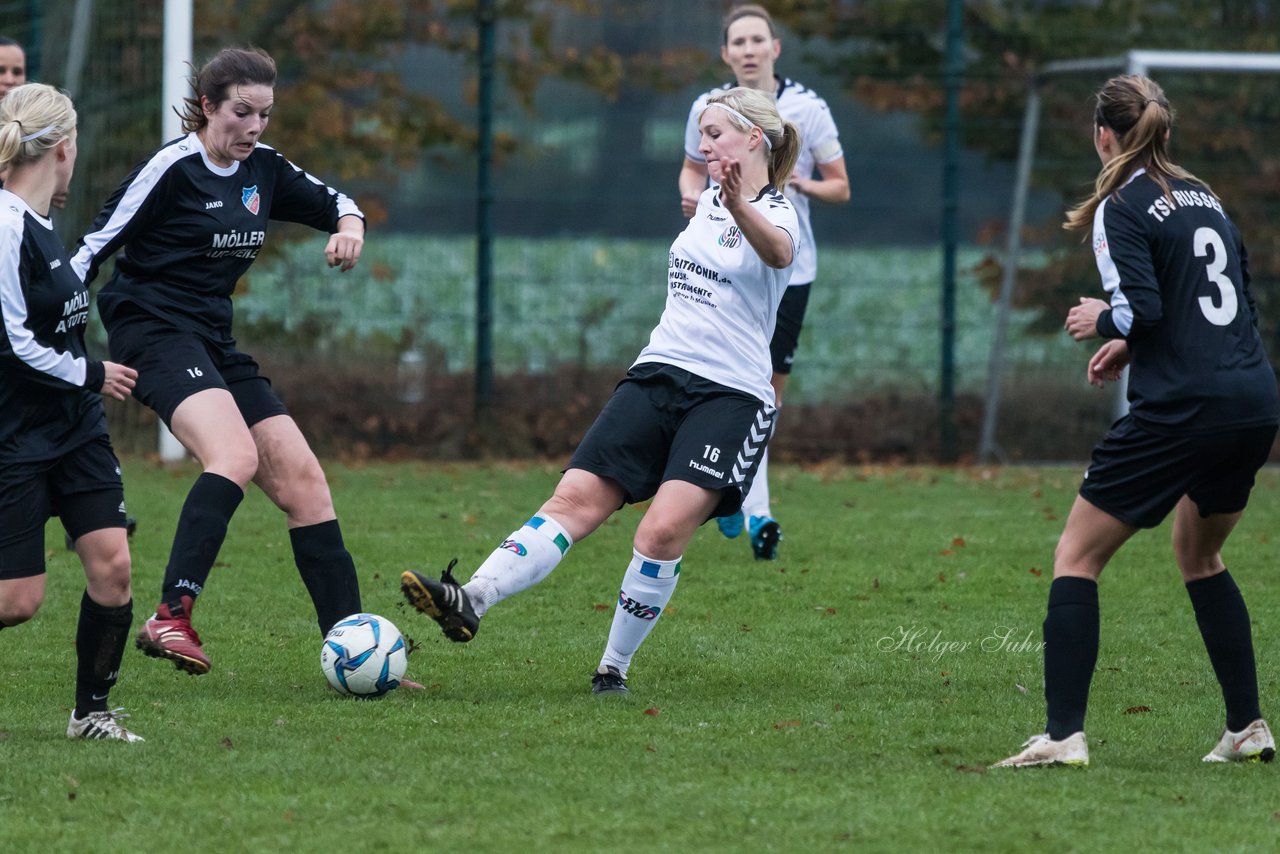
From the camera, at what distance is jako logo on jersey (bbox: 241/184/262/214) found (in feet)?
18.5

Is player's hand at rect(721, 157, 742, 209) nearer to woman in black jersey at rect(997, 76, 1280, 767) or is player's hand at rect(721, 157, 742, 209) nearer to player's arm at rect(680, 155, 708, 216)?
woman in black jersey at rect(997, 76, 1280, 767)

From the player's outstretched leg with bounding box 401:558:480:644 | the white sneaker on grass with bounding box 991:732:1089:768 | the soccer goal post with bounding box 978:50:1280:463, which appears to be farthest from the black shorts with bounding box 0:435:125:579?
the soccer goal post with bounding box 978:50:1280:463

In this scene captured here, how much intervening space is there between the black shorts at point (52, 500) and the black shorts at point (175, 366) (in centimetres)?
72

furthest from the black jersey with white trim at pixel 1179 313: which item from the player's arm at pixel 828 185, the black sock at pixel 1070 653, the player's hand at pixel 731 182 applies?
the player's arm at pixel 828 185

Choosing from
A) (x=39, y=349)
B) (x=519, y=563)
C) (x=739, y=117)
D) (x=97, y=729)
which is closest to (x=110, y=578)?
(x=97, y=729)

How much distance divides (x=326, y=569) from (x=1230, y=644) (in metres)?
2.89

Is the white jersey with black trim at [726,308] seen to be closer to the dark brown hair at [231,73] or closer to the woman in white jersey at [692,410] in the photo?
the woman in white jersey at [692,410]

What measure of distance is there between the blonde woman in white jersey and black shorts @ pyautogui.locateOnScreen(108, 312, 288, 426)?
8.99 ft

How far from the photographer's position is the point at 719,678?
573 centimetres

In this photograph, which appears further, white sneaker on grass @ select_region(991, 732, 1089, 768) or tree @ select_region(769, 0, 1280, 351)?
tree @ select_region(769, 0, 1280, 351)

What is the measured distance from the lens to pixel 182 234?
5.54m

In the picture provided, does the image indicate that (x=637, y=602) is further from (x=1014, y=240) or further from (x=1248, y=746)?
(x=1014, y=240)

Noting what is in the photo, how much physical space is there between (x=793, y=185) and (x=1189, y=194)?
4.06 metres

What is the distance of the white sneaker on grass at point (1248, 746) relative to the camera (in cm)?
461
